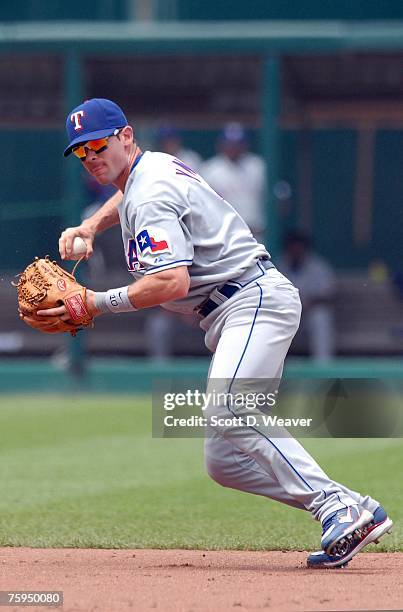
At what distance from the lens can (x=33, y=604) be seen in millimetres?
3807

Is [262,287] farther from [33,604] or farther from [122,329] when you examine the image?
[122,329]

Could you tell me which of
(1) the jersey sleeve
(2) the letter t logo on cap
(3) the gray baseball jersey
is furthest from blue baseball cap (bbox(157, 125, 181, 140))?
(1) the jersey sleeve

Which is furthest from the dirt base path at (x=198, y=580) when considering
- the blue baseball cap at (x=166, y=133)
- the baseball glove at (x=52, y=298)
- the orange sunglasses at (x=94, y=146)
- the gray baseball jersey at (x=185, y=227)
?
the blue baseball cap at (x=166, y=133)

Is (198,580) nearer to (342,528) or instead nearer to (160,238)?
(342,528)

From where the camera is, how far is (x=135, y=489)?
21.4 feet

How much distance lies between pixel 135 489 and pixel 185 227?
7.72 ft

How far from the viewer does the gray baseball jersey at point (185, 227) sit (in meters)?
4.40

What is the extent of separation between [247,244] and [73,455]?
10.7ft

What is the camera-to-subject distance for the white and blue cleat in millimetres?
4387

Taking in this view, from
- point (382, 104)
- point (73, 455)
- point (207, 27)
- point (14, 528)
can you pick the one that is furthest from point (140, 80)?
point (14, 528)

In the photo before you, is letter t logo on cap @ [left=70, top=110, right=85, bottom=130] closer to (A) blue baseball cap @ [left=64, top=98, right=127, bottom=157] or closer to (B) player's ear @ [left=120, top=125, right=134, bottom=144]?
(A) blue baseball cap @ [left=64, top=98, right=127, bottom=157]

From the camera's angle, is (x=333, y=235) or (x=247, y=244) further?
(x=333, y=235)

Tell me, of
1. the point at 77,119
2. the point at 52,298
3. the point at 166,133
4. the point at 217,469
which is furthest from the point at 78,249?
the point at 166,133

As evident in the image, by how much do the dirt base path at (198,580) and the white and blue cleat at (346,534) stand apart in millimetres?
61
